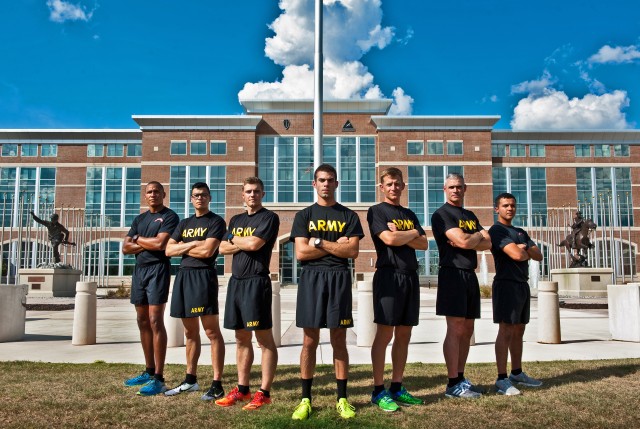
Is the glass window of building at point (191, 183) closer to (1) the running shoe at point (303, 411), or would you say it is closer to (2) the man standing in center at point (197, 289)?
(2) the man standing in center at point (197, 289)

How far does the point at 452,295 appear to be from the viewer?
572cm

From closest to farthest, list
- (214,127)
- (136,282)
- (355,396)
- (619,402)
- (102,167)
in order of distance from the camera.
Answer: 1. (619,402)
2. (355,396)
3. (136,282)
4. (214,127)
5. (102,167)

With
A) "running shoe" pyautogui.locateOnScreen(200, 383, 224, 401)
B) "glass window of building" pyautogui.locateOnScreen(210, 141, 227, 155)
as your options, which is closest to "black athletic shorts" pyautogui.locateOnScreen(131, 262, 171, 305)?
"running shoe" pyautogui.locateOnScreen(200, 383, 224, 401)

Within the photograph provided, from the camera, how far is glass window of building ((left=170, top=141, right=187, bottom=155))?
49344 mm

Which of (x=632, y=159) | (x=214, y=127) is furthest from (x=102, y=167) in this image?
(x=632, y=159)

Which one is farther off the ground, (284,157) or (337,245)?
(284,157)

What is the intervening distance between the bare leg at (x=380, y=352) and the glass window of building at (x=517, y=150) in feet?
165

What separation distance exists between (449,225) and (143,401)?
348cm

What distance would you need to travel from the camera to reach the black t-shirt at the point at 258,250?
5449 millimetres

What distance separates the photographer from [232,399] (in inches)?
208

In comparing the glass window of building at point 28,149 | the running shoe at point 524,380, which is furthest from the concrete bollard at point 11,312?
the glass window of building at point 28,149

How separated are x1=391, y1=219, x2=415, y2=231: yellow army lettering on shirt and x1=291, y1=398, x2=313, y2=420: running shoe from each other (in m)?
1.83

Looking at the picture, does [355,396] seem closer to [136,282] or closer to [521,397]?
[521,397]

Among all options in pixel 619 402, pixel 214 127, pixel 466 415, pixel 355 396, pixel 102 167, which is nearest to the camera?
pixel 466 415
